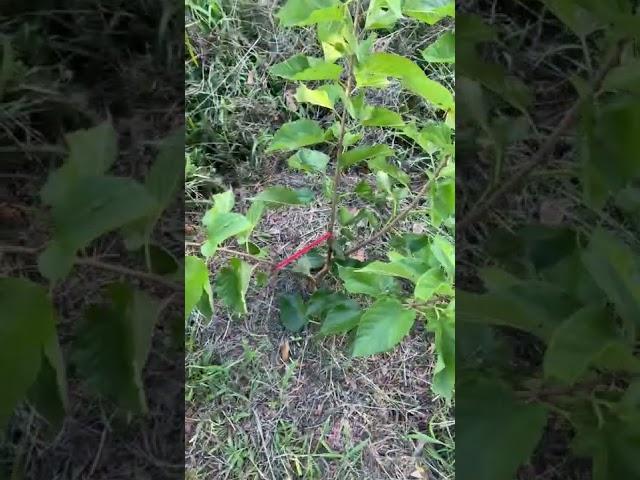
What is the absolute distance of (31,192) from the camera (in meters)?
0.58

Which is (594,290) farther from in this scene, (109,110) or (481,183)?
(109,110)

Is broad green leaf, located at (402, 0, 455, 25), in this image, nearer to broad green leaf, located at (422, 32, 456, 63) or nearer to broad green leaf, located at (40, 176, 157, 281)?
broad green leaf, located at (422, 32, 456, 63)

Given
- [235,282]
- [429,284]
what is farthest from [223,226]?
[429,284]

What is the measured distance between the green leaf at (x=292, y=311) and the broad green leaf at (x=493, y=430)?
480 mm

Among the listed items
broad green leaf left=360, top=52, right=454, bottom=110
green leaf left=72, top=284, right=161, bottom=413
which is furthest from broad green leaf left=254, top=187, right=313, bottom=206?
green leaf left=72, top=284, right=161, bottom=413

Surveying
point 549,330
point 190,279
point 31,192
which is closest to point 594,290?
point 549,330

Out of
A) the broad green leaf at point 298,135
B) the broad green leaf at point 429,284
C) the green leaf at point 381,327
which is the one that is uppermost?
the broad green leaf at point 298,135

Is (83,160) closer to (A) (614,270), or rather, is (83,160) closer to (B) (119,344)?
(B) (119,344)

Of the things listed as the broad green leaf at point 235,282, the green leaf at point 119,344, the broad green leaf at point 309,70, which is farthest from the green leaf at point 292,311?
the green leaf at point 119,344

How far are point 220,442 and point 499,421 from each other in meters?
0.59

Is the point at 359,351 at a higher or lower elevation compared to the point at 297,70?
lower

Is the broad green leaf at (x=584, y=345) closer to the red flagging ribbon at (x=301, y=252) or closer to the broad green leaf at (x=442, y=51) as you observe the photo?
the broad green leaf at (x=442, y=51)

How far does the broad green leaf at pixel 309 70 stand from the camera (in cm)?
55

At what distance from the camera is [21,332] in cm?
26
